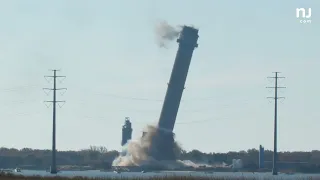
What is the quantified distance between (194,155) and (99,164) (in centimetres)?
1750

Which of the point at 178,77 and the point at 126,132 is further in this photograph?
the point at 126,132

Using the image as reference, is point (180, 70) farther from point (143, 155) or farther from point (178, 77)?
point (143, 155)

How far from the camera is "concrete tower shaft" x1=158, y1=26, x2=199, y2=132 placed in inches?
5482

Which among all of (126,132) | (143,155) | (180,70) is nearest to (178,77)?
(180,70)

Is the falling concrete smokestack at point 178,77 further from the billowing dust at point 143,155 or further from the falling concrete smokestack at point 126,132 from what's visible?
the falling concrete smokestack at point 126,132

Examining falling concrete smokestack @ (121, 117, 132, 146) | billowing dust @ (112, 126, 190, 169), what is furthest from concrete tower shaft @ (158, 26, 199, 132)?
falling concrete smokestack @ (121, 117, 132, 146)

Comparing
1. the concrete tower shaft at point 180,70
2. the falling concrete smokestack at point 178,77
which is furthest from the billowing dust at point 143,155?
the concrete tower shaft at point 180,70

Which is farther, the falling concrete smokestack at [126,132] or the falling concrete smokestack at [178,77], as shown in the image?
the falling concrete smokestack at [126,132]

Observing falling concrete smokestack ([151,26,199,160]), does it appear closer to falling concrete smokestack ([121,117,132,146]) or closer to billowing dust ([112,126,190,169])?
billowing dust ([112,126,190,169])

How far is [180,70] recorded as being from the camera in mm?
139125

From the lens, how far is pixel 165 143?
503 feet

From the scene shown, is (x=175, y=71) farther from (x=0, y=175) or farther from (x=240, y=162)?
(x=0, y=175)

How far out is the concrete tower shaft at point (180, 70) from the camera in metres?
139

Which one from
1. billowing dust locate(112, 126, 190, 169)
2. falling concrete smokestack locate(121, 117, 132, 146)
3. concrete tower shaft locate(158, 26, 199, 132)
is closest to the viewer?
concrete tower shaft locate(158, 26, 199, 132)
